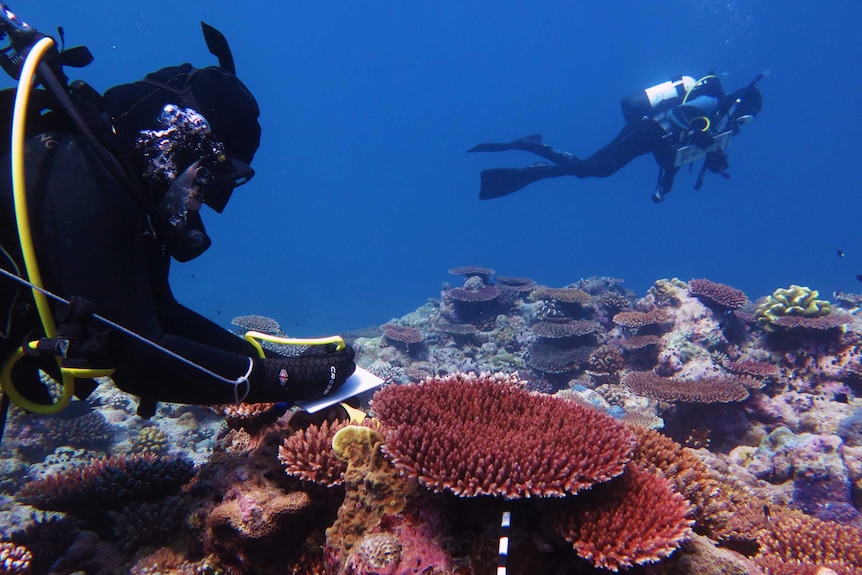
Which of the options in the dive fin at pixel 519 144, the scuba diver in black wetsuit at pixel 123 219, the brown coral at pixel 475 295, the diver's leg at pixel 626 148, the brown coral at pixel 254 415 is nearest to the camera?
the scuba diver in black wetsuit at pixel 123 219

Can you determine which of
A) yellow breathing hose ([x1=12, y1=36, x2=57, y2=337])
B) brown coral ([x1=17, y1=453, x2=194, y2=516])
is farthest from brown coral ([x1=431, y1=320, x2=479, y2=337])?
yellow breathing hose ([x1=12, y1=36, x2=57, y2=337])

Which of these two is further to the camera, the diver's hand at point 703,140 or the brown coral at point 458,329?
the diver's hand at point 703,140

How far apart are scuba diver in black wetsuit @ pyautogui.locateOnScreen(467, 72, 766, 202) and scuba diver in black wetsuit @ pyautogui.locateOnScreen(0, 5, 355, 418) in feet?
49.8

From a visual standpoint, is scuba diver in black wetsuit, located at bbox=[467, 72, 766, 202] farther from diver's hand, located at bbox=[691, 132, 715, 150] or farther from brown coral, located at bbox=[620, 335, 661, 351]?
brown coral, located at bbox=[620, 335, 661, 351]

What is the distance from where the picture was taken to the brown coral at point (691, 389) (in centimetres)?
701

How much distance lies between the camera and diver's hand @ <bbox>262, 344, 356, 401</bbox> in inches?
117

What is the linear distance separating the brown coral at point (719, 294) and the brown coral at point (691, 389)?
2.38 m

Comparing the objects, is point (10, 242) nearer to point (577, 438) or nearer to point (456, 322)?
point (577, 438)

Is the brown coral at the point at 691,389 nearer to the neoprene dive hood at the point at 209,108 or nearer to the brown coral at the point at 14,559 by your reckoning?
the neoprene dive hood at the point at 209,108

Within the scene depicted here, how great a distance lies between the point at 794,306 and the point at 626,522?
9.36 meters

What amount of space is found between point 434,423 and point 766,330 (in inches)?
377

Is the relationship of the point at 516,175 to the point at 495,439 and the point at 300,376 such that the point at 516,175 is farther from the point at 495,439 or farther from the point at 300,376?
the point at 495,439

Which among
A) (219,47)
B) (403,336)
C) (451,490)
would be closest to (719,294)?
(403,336)

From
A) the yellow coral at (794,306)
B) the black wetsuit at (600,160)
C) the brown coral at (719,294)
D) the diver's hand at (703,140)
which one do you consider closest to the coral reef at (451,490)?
the yellow coral at (794,306)
